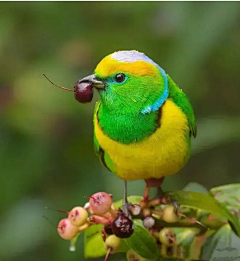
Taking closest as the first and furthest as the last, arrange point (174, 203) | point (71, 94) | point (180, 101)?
point (174, 203) < point (180, 101) < point (71, 94)

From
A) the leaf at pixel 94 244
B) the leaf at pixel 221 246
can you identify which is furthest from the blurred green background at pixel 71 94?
the leaf at pixel 221 246

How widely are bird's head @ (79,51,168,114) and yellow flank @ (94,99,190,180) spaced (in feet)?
0.25

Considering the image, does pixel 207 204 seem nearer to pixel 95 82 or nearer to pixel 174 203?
pixel 174 203

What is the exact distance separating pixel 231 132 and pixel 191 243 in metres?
0.89

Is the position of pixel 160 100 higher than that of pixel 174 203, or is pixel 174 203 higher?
pixel 160 100

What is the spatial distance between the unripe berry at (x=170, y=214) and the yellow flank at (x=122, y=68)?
1.03 feet

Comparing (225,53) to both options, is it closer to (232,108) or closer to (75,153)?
(232,108)

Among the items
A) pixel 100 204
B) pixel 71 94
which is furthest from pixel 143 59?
pixel 71 94

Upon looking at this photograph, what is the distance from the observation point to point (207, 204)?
50.5 inches

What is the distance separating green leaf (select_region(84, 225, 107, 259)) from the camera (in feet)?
4.53

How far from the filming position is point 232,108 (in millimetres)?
2336

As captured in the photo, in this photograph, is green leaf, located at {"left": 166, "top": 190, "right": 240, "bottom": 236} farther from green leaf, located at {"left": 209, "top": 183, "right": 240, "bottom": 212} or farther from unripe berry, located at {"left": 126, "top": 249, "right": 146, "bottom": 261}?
unripe berry, located at {"left": 126, "top": 249, "right": 146, "bottom": 261}

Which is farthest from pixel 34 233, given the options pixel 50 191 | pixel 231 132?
pixel 231 132

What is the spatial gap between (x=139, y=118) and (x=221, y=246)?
1.23ft
